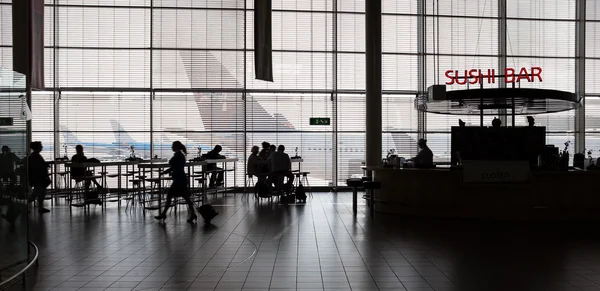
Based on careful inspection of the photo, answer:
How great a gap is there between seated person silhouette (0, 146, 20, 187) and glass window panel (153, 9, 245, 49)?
10.1 meters

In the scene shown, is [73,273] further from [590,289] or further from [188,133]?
[188,133]

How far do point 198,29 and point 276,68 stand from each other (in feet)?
8.03

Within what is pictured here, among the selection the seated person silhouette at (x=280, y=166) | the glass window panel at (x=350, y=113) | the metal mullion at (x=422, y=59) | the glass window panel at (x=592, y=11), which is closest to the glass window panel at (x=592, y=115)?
the glass window panel at (x=592, y=11)

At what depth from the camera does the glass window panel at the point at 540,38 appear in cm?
1477

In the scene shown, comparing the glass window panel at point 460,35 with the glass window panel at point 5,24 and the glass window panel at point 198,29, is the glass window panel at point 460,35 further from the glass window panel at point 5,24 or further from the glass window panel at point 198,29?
the glass window panel at point 5,24

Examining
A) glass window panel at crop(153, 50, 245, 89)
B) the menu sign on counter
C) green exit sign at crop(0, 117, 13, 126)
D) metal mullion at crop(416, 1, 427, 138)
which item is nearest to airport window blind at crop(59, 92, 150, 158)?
glass window panel at crop(153, 50, 245, 89)

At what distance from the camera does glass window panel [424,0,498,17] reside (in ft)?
48.4

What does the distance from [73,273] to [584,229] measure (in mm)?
7088

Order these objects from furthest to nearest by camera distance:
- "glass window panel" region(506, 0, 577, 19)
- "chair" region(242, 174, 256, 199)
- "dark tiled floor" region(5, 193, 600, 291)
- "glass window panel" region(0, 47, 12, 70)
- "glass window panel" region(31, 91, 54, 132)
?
"glass window panel" region(506, 0, 577, 19), "glass window panel" region(31, 91, 54, 132), "glass window panel" region(0, 47, 12, 70), "chair" region(242, 174, 256, 199), "dark tiled floor" region(5, 193, 600, 291)

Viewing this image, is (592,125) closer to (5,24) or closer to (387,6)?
(387,6)

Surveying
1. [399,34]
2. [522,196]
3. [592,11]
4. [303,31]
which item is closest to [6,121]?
[522,196]

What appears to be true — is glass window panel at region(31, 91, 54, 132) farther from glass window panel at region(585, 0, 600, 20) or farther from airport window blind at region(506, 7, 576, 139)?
glass window panel at region(585, 0, 600, 20)

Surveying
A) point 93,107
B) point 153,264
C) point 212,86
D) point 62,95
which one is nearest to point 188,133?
point 212,86

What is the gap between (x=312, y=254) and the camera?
5797 millimetres
